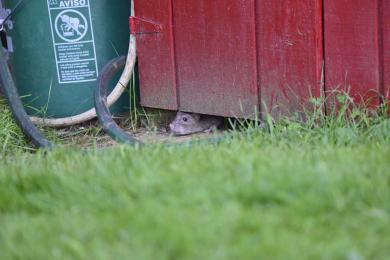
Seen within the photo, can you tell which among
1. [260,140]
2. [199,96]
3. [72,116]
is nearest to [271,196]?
[260,140]

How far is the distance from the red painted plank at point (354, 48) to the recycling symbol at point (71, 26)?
156cm

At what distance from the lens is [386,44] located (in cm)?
397

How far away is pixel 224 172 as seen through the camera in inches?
111

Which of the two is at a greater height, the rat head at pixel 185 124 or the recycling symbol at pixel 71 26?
the recycling symbol at pixel 71 26

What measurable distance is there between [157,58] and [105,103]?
425 millimetres

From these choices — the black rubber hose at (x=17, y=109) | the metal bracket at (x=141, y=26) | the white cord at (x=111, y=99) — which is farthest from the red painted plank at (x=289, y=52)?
the black rubber hose at (x=17, y=109)

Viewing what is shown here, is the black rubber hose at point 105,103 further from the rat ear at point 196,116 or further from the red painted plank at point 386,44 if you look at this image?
the red painted plank at point 386,44

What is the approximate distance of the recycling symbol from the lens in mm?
4996

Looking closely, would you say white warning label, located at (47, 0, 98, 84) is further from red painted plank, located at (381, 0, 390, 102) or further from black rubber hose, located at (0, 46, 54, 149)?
red painted plank, located at (381, 0, 390, 102)

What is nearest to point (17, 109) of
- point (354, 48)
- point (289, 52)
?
point (289, 52)

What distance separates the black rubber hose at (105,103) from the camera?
14.7 ft

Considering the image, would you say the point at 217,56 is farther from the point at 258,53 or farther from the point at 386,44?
the point at 386,44

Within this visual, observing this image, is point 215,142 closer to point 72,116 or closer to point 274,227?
point 274,227

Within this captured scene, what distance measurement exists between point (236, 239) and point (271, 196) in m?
0.27
